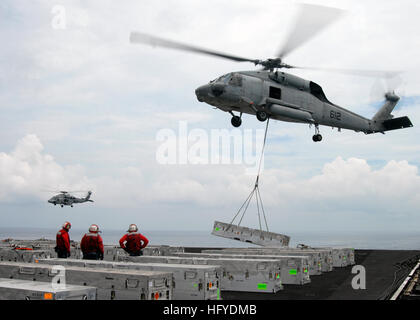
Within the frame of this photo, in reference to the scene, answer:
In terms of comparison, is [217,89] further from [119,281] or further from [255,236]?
[119,281]

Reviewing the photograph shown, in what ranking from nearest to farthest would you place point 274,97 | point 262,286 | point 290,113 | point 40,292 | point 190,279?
1. point 40,292
2. point 190,279
3. point 262,286
4. point 274,97
5. point 290,113

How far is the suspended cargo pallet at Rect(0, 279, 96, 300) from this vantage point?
26.8ft

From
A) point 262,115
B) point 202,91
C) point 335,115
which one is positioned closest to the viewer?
point 202,91

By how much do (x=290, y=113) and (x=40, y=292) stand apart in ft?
63.5

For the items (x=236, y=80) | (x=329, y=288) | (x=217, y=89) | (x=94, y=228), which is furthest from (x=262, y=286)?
(x=236, y=80)

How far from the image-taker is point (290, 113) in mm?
24953

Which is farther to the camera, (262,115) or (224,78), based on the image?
(262,115)

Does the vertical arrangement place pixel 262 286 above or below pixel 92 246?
below

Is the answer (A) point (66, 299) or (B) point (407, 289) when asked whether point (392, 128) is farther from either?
(A) point (66, 299)

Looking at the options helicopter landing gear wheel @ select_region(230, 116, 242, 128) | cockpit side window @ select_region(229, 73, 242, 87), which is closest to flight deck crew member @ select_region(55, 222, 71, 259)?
helicopter landing gear wheel @ select_region(230, 116, 242, 128)

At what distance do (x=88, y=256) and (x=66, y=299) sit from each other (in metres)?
8.04

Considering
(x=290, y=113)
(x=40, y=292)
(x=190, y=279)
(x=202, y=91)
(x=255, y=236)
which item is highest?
(x=202, y=91)

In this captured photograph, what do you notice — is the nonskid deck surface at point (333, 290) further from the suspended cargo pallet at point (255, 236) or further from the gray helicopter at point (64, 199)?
the gray helicopter at point (64, 199)
